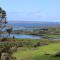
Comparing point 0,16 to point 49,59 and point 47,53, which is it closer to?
point 47,53

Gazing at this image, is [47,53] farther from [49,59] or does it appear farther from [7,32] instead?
[7,32]

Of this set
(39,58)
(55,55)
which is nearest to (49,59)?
(39,58)

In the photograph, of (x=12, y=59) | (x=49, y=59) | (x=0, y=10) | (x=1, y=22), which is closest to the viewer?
(x=12, y=59)

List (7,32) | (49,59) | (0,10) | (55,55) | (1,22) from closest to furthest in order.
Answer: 1. (49,59)
2. (55,55)
3. (0,10)
4. (1,22)
5. (7,32)

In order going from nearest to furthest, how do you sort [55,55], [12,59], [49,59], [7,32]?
[12,59], [49,59], [55,55], [7,32]

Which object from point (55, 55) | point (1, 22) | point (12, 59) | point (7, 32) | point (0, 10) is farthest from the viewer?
point (7, 32)

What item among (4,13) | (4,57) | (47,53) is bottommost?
(47,53)

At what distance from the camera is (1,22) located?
32.6m

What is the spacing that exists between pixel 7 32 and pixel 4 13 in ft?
51.3

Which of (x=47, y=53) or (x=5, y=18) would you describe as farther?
(x=5, y=18)

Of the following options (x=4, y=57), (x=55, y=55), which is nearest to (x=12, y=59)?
(x=4, y=57)

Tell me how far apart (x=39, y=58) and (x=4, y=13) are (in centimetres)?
881

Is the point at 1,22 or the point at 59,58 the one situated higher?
the point at 1,22

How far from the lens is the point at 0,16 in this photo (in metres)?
31.8
